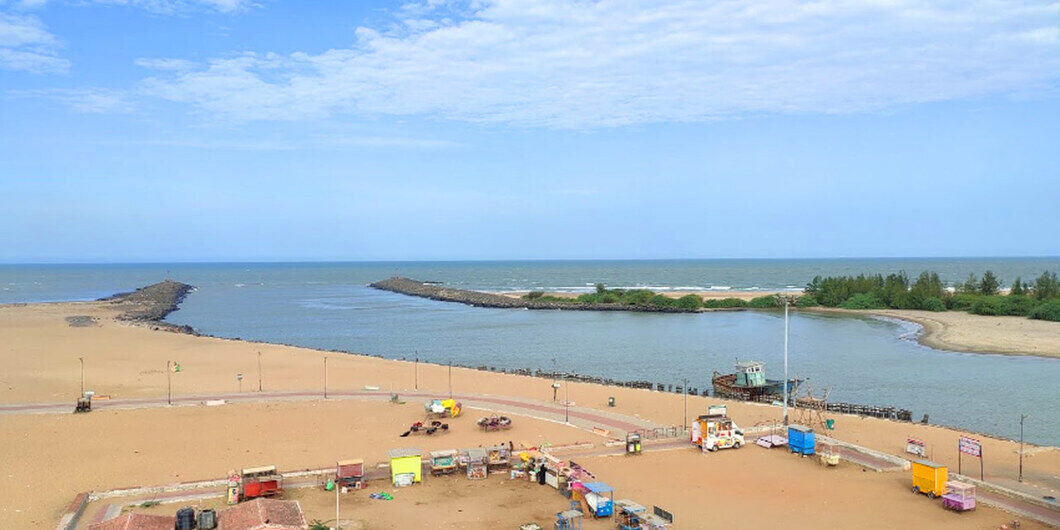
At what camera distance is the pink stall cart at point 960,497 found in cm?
2106

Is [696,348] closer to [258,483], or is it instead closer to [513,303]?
[258,483]

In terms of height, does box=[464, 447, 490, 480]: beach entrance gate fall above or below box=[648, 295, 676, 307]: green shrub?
below

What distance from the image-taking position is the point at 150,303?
383 ft

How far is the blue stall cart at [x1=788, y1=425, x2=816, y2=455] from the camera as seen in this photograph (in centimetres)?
2741

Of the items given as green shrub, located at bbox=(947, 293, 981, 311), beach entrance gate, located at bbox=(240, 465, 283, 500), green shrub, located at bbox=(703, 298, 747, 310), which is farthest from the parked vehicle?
green shrub, located at bbox=(947, 293, 981, 311)

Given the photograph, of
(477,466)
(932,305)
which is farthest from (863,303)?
(477,466)

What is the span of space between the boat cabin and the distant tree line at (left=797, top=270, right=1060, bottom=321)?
58124mm

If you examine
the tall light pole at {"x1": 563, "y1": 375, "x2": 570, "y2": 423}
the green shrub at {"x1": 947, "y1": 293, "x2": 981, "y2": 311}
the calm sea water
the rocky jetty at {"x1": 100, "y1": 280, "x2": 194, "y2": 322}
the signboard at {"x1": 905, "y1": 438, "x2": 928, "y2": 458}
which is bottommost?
the calm sea water

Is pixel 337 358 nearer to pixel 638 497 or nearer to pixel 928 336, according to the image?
pixel 638 497

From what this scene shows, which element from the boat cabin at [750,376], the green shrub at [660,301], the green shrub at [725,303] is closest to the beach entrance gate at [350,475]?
the boat cabin at [750,376]

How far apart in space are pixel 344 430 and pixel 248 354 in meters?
28.1

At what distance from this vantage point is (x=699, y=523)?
20.2 metres

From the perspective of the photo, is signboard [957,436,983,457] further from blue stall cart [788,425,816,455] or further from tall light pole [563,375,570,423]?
tall light pole [563,375,570,423]

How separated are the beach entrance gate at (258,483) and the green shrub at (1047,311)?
3536 inches
